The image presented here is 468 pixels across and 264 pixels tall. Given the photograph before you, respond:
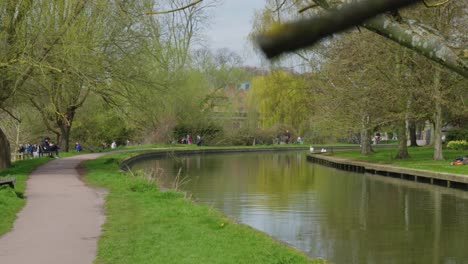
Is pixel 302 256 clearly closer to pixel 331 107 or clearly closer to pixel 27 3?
pixel 27 3

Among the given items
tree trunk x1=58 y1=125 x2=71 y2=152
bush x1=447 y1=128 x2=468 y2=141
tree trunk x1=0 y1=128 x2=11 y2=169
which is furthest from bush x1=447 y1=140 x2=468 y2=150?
tree trunk x1=0 y1=128 x2=11 y2=169

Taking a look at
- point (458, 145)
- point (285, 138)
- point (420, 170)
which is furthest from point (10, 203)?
point (285, 138)

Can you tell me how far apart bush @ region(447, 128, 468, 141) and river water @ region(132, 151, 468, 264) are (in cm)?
1958

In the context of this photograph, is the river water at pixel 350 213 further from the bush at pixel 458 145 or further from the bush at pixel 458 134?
the bush at pixel 458 134

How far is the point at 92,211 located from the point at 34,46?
9.06 metres

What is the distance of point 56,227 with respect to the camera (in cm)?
1068

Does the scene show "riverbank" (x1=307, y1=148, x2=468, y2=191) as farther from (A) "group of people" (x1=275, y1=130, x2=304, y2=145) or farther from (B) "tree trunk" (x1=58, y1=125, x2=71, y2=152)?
(A) "group of people" (x1=275, y1=130, x2=304, y2=145)

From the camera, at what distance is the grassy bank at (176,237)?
8.53 m

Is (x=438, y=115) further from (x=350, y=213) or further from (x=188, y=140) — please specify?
(x=188, y=140)

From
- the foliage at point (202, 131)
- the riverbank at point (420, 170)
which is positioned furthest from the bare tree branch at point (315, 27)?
the foliage at point (202, 131)

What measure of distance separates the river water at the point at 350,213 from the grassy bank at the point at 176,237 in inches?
74.2

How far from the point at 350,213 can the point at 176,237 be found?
28.4 feet

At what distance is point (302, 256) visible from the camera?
9281mm

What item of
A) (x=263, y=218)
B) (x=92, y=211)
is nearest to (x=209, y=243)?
(x=92, y=211)
